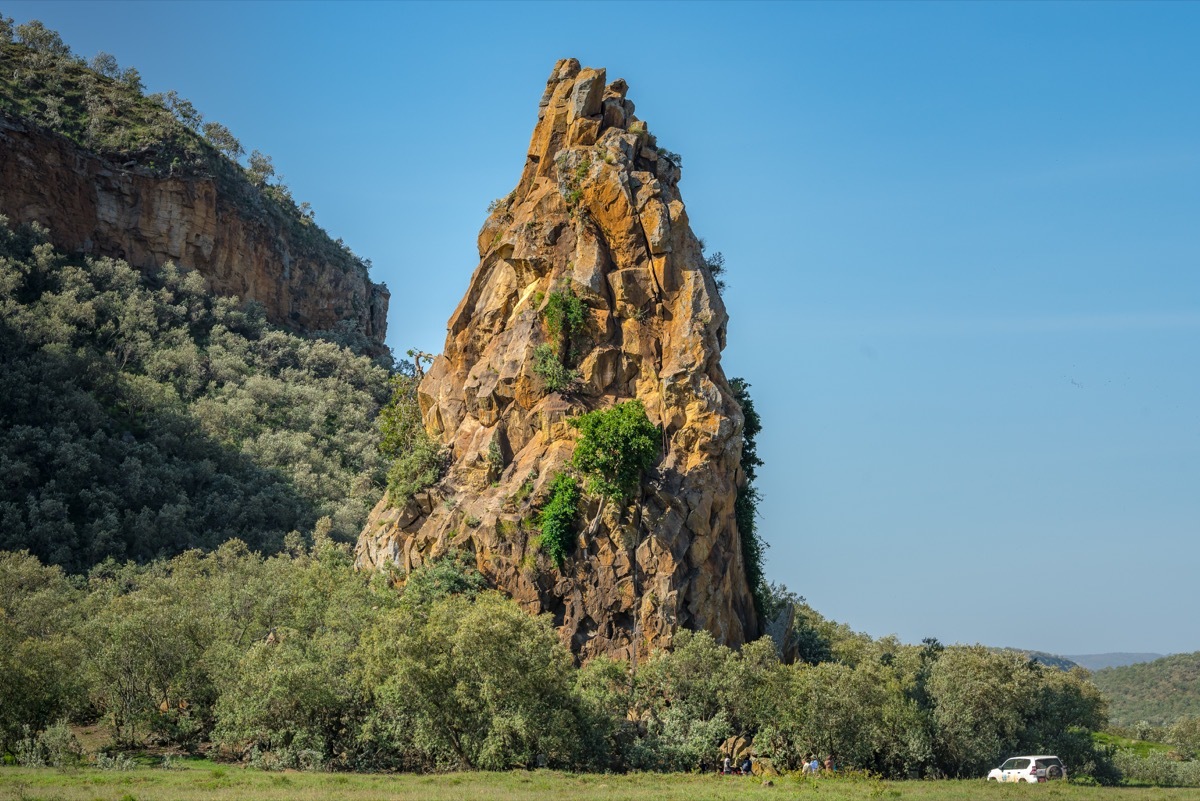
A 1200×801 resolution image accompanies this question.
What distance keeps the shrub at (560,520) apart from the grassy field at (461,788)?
10651 millimetres

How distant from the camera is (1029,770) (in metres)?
44.5

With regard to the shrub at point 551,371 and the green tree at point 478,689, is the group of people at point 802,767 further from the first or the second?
the shrub at point 551,371

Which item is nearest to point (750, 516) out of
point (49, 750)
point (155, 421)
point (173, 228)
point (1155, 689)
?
point (49, 750)

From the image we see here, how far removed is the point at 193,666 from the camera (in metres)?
48.9

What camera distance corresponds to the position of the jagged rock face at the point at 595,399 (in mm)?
48406

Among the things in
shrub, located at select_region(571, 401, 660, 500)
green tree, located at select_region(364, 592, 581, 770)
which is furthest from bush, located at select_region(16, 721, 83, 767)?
shrub, located at select_region(571, 401, 660, 500)

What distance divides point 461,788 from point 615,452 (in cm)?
1666

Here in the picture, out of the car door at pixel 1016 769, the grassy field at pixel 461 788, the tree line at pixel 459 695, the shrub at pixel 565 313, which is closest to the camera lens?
the grassy field at pixel 461 788

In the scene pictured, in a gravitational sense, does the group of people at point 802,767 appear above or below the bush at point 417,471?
below

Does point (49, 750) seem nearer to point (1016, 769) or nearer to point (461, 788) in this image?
point (461, 788)

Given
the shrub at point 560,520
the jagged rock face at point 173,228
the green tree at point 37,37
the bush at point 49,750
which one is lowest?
the bush at point 49,750

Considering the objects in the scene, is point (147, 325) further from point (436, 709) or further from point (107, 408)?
point (436, 709)

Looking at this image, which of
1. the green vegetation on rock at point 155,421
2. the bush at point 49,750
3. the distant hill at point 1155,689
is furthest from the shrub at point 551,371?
the distant hill at point 1155,689

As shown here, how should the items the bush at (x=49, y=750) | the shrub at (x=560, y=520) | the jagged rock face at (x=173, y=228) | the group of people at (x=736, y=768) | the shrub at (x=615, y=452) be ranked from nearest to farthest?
the bush at (x=49, y=750)
the group of people at (x=736, y=768)
the shrub at (x=615, y=452)
the shrub at (x=560, y=520)
the jagged rock face at (x=173, y=228)
